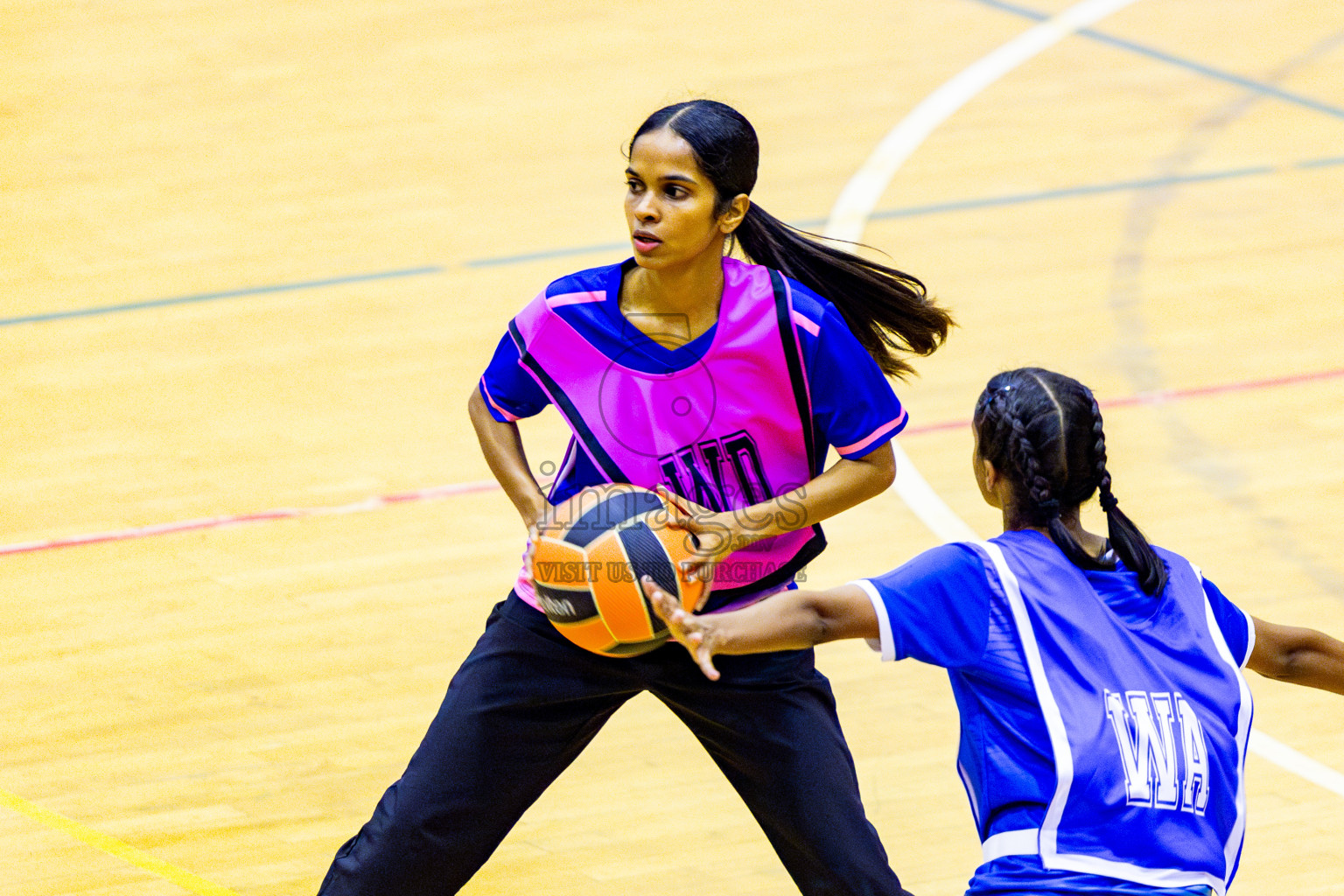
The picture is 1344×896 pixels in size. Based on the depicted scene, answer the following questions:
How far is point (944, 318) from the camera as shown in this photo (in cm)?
344

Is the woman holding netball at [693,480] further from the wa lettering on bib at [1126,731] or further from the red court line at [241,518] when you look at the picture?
the red court line at [241,518]

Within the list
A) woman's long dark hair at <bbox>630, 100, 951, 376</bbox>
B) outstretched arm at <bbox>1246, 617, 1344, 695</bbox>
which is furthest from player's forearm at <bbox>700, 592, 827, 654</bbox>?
woman's long dark hair at <bbox>630, 100, 951, 376</bbox>

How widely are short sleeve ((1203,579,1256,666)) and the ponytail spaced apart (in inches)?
35.3

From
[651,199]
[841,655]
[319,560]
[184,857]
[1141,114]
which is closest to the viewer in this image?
[651,199]

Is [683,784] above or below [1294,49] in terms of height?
below

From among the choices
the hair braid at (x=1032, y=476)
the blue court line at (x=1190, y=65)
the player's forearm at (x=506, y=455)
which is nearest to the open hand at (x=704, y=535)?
the player's forearm at (x=506, y=455)

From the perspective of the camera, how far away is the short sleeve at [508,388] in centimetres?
321

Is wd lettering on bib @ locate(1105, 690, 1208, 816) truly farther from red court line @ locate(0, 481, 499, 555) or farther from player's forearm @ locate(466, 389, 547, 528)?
→ red court line @ locate(0, 481, 499, 555)

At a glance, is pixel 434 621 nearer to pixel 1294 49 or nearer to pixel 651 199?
pixel 651 199

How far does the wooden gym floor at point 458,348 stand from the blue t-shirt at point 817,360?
135 centimetres

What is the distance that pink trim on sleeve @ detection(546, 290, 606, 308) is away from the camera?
3.13 meters

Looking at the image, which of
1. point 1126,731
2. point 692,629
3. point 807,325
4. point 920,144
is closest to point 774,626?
point 692,629

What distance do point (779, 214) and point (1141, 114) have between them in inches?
83.9

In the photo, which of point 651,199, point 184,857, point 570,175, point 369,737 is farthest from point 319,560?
point 570,175
